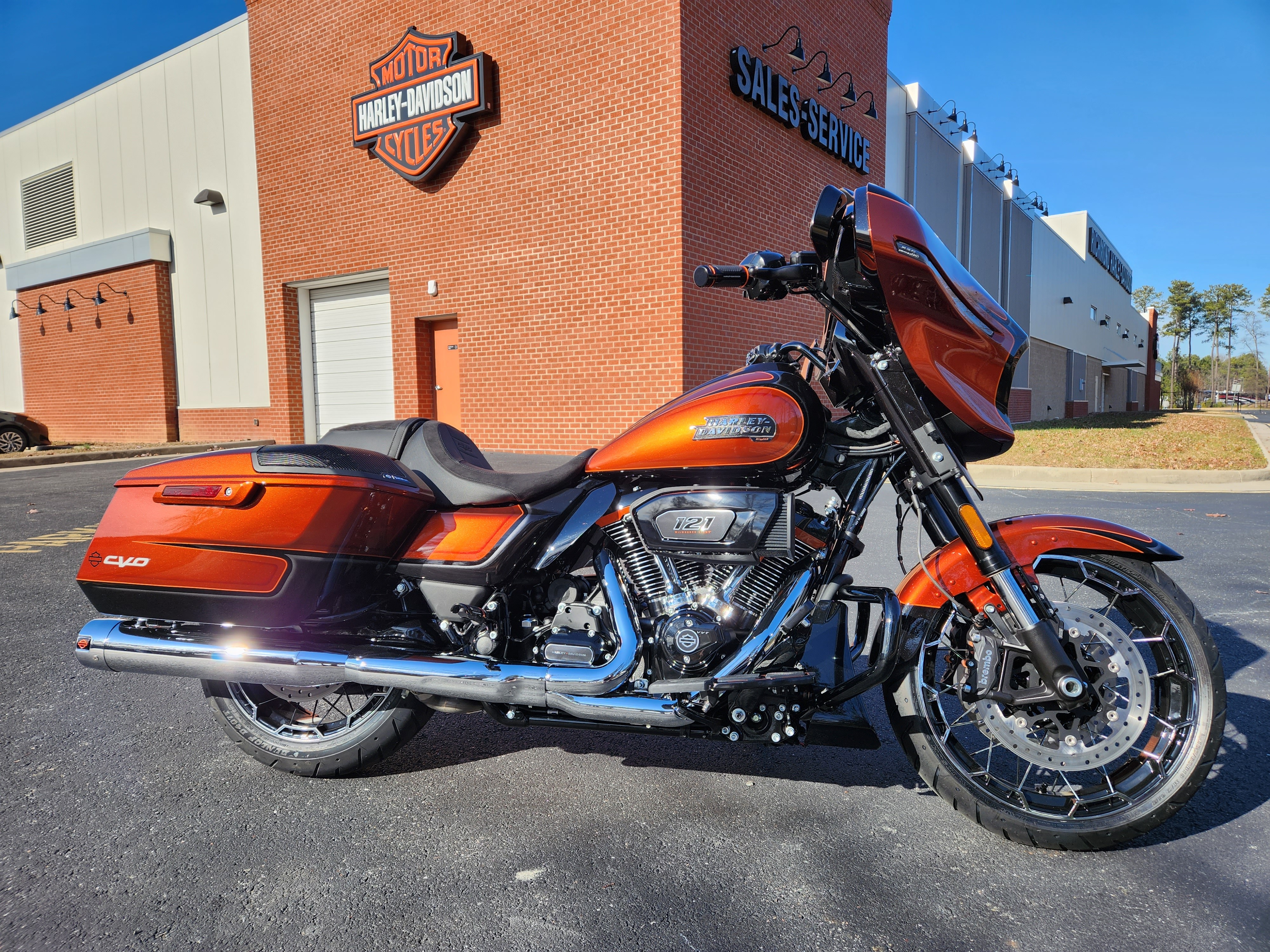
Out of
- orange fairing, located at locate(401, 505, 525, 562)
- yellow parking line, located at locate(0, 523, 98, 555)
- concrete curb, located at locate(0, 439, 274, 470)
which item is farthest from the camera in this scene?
concrete curb, located at locate(0, 439, 274, 470)

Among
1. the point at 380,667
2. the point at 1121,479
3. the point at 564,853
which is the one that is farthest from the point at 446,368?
the point at 564,853

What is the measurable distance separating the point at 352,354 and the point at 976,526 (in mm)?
13888

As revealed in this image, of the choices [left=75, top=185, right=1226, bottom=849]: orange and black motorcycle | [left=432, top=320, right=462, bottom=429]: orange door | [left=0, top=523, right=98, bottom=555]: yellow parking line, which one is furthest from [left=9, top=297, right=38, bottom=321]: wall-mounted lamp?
[left=75, top=185, right=1226, bottom=849]: orange and black motorcycle

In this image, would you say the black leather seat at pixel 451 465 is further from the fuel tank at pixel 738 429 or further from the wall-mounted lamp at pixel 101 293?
the wall-mounted lamp at pixel 101 293

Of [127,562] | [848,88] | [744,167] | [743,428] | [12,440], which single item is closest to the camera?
[743,428]

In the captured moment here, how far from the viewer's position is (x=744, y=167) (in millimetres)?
11688

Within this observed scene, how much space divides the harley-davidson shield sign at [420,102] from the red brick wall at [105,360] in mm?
7661

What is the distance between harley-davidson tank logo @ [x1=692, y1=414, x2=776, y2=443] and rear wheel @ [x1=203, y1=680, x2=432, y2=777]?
1.31 metres

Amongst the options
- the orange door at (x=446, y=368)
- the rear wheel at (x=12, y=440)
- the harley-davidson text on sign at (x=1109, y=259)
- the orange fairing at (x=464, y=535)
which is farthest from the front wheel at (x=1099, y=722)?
the harley-davidson text on sign at (x=1109, y=259)

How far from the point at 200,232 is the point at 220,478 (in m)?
16.7

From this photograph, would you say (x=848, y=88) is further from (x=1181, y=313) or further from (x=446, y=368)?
(x=1181, y=313)

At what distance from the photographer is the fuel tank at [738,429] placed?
2.04 metres

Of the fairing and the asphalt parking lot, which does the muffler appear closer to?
the asphalt parking lot

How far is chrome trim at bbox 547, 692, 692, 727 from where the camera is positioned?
6.76 ft
